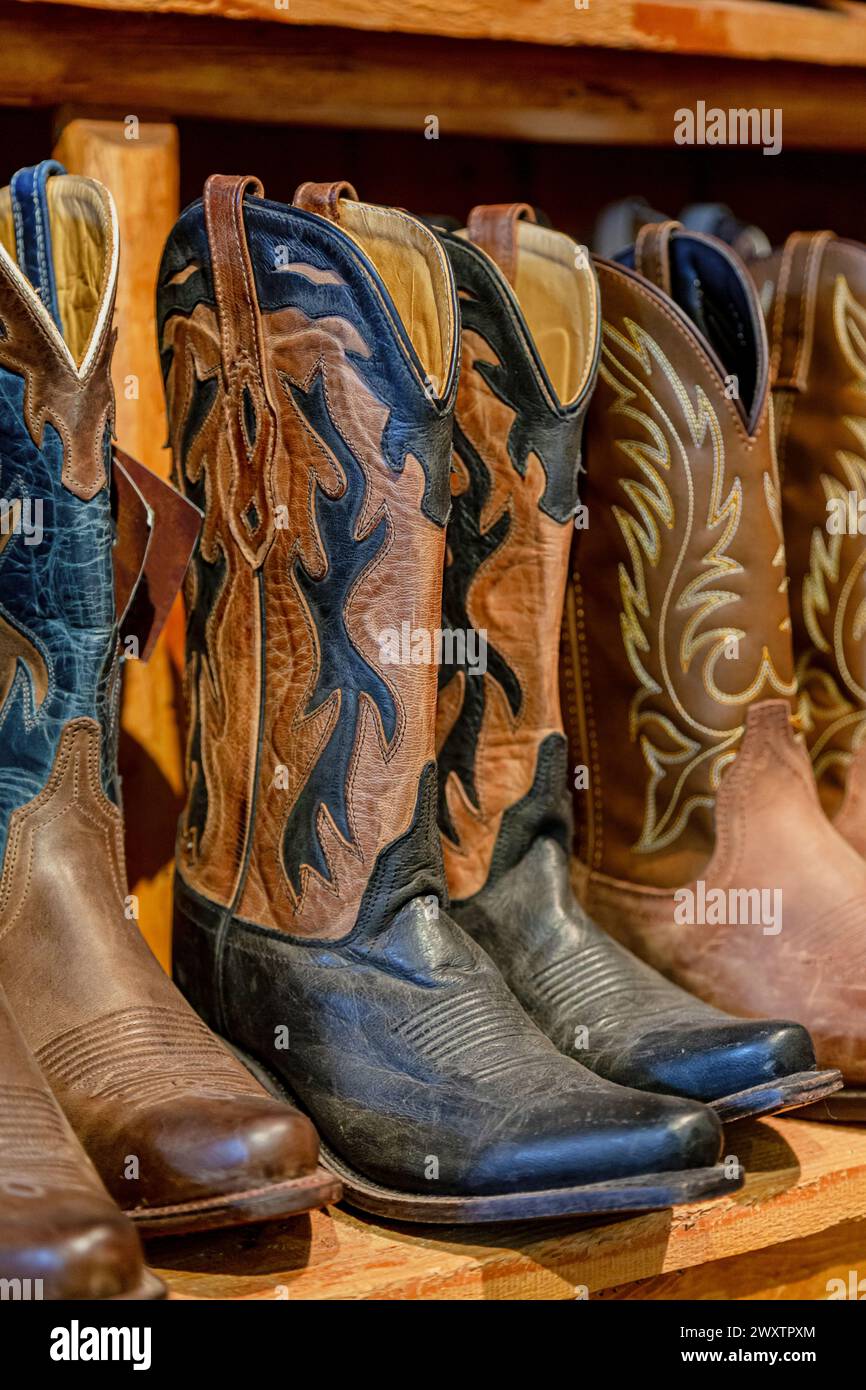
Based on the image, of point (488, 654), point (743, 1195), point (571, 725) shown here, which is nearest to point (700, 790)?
point (571, 725)

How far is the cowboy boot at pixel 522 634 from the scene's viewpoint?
1330 millimetres

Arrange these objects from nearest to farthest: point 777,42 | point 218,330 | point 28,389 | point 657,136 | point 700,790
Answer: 1. point 28,389
2. point 218,330
3. point 700,790
4. point 777,42
5. point 657,136

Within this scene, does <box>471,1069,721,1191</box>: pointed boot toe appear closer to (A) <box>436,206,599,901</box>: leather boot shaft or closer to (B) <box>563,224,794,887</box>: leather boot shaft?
(A) <box>436,206,599,901</box>: leather boot shaft

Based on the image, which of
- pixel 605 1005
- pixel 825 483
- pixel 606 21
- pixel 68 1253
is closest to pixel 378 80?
pixel 606 21

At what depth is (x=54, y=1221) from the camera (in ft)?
2.92

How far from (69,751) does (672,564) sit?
1.99 feet

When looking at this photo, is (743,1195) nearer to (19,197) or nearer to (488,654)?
(488,654)

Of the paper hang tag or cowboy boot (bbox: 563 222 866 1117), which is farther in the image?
cowboy boot (bbox: 563 222 866 1117)

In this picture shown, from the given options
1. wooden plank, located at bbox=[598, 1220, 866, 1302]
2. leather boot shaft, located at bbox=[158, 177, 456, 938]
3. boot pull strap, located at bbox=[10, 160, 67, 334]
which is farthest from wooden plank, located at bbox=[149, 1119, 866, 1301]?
boot pull strap, located at bbox=[10, 160, 67, 334]

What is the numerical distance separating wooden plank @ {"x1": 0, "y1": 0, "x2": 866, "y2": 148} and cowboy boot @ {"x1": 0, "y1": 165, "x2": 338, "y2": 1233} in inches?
9.5

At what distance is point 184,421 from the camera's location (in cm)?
132

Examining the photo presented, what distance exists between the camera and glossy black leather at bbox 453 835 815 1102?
4.05ft

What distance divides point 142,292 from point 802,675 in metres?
0.80
